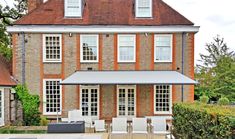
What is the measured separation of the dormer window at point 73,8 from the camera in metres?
27.9

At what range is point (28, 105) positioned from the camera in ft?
84.0

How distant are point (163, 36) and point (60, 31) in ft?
28.6

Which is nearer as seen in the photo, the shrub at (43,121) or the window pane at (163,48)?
the shrub at (43,121)

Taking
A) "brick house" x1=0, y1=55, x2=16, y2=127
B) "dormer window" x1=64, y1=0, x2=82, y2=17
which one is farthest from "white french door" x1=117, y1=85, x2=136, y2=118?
"brick house" x1=0, y1=55, x2=16, y2=127

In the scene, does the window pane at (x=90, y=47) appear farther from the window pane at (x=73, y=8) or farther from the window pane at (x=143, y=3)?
the window pane at (x=143, y=3)

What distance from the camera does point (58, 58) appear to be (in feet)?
88.7

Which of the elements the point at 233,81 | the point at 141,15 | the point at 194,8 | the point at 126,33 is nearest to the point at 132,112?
the point at 126,33

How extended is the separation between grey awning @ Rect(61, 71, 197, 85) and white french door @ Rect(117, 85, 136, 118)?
5.13 feet

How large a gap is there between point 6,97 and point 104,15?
35.2 ft

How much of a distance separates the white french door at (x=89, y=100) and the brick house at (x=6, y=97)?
5589mm

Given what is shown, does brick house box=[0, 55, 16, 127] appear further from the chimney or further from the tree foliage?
the tree foliage

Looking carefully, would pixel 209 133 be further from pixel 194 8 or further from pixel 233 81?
pixel 233 81

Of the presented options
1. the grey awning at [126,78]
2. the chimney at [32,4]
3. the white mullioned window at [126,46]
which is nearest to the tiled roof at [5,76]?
the grey awning at [126,78]

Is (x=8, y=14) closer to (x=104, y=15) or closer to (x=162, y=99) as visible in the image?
(x=104, y=15)
